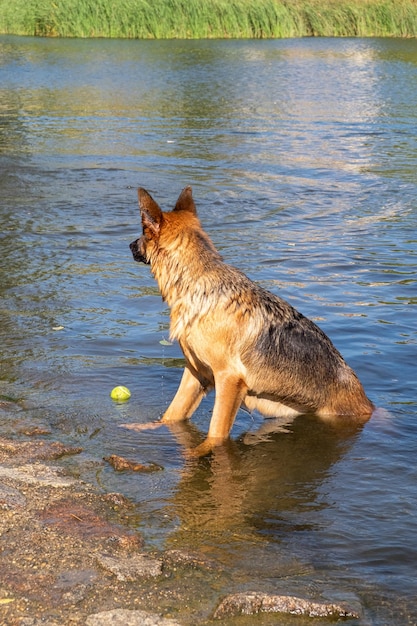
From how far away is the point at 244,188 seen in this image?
624 inches

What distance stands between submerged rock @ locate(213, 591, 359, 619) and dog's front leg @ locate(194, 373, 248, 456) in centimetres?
221

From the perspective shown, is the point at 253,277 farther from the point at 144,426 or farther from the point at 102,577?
the point at 102,577

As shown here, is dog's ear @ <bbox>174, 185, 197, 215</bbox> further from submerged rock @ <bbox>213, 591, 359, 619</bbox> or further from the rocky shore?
submerged rock @ <bbox>213, 591, 359, 619</bbox>

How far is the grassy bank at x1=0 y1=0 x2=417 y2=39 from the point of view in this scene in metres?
43.1

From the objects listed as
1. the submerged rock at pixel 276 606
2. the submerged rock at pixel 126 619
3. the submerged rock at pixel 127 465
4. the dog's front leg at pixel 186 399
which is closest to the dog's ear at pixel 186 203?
the dog's front leg at pixel 186 399

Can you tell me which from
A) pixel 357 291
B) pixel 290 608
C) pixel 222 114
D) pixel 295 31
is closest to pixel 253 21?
pixel 295 31

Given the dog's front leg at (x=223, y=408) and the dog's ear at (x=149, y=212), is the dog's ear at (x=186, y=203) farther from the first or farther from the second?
the dog's front leg at (x=223, y=408)

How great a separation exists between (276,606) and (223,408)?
233 centimetres

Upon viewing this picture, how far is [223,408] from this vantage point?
21.4 ft

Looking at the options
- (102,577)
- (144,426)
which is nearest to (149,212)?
(144,426)

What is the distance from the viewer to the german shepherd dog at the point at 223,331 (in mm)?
6477

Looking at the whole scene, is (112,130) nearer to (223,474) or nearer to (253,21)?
(223,474)

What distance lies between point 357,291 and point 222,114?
14.9 m

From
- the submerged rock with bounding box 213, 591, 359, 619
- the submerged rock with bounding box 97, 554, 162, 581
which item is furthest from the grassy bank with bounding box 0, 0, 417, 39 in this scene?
the submerged rock with bounding box 213, 591, 359, 619
